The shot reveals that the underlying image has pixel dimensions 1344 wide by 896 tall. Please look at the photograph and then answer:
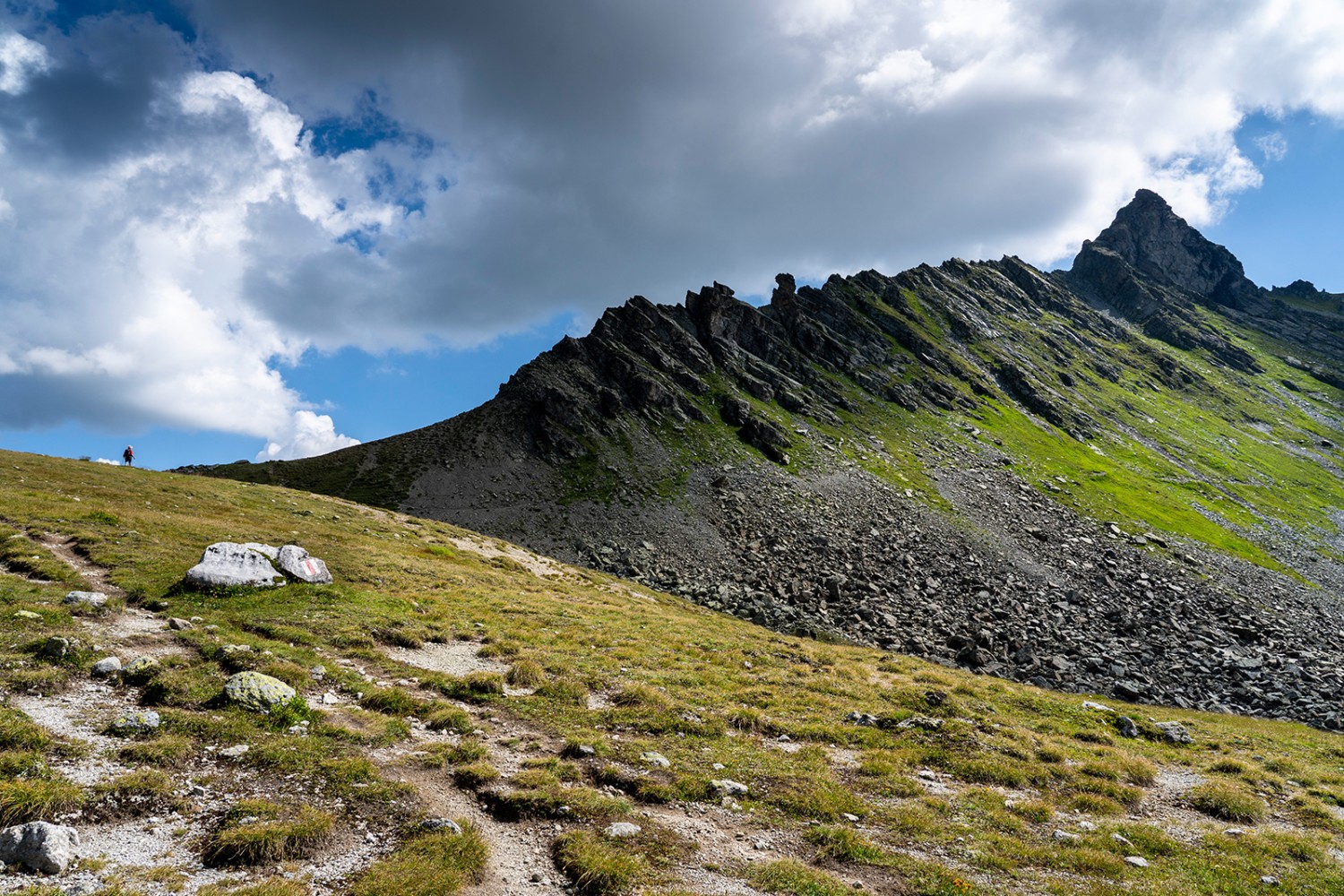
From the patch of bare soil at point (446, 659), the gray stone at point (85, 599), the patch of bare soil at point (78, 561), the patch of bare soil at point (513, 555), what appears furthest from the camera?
the patch of bare soil at point (513, 555)

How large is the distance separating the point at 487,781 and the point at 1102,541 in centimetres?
8871

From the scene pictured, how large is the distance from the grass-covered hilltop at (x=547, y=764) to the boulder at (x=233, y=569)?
0.65 meters

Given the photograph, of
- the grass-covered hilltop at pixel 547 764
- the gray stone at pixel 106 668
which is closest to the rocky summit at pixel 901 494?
the grass-covered hilltop at pixel 547 764

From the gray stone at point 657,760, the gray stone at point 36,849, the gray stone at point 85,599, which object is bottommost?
the gray stone at point 657,760

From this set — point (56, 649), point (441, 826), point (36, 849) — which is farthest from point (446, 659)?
point (36, 849)

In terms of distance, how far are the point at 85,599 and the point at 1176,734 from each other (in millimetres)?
42994

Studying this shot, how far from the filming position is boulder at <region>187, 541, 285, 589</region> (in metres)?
24.7

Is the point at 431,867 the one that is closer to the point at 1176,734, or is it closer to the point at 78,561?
the point at 78,561

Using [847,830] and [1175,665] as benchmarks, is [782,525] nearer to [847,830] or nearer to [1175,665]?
[1175,665]

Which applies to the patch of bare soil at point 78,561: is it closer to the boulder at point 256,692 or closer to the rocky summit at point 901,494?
the boulder at point 256,692

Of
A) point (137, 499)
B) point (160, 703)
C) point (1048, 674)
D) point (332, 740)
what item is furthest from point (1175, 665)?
point (137, 499)

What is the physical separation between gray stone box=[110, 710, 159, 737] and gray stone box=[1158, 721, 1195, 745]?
35.5 meters

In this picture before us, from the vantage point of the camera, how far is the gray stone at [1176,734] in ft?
81.2

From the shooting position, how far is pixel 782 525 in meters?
73.2
